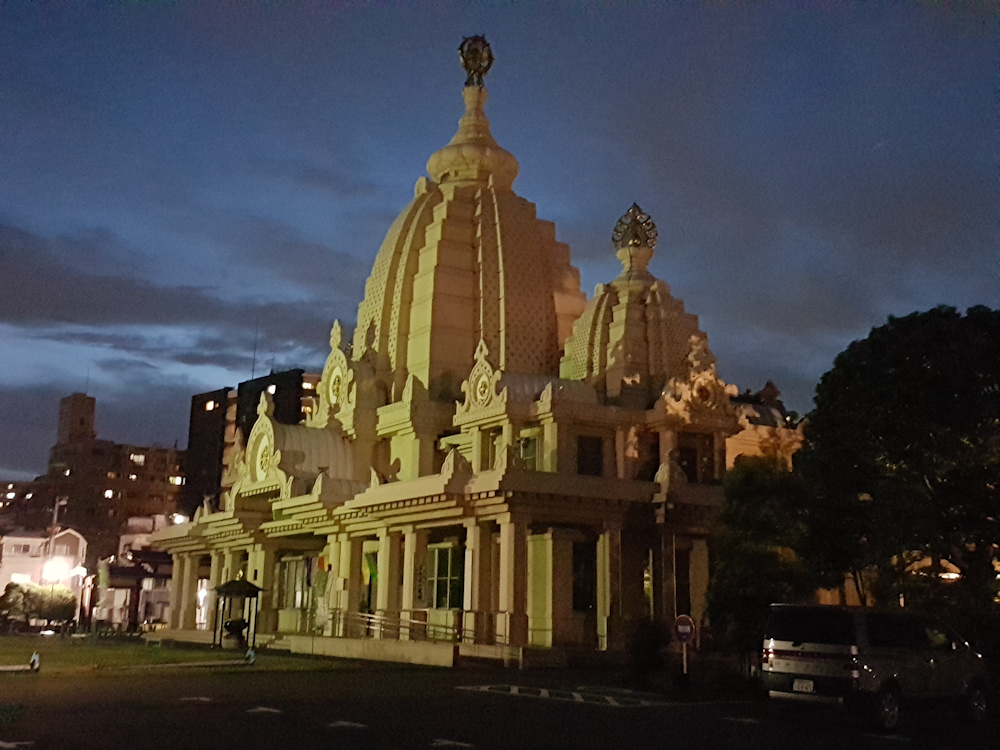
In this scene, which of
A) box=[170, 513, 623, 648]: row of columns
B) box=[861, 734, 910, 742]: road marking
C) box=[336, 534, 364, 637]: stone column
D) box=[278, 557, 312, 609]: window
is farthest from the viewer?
box=[278, 557, 312, 609]: window

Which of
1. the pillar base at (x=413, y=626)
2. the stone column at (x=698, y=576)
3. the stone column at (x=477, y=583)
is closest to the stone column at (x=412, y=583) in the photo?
the pillar base at (x=413, y=626)

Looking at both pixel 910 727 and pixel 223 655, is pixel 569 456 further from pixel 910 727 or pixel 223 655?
pixel 910 727

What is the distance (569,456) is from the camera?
131ft

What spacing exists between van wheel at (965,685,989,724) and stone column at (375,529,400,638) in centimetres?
2357

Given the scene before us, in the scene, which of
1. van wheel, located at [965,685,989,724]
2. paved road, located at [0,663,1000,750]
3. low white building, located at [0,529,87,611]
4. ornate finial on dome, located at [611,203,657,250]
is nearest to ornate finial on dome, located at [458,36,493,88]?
ornate finial on dome, located at [611,203,657,250]

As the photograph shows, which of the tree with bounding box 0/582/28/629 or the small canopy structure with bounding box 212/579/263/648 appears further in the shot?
the tree with bounding box 0/582/28/629

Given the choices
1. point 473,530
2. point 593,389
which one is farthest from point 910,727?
point 593,389

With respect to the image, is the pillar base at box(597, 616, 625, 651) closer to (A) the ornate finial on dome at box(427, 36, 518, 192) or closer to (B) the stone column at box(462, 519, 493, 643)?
(B) the stone column at box(462, 519, 493, 643)

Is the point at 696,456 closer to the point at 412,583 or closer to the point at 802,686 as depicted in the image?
the point at 412,583

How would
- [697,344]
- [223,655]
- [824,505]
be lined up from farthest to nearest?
[697,344] → [223,655] → [824,505]

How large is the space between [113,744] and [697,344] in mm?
31988

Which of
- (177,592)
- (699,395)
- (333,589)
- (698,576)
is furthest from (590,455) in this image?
(177,592)

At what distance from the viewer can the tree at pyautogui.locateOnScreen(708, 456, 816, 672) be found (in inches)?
1204

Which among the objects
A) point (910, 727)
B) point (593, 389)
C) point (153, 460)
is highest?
point (153, 460)
